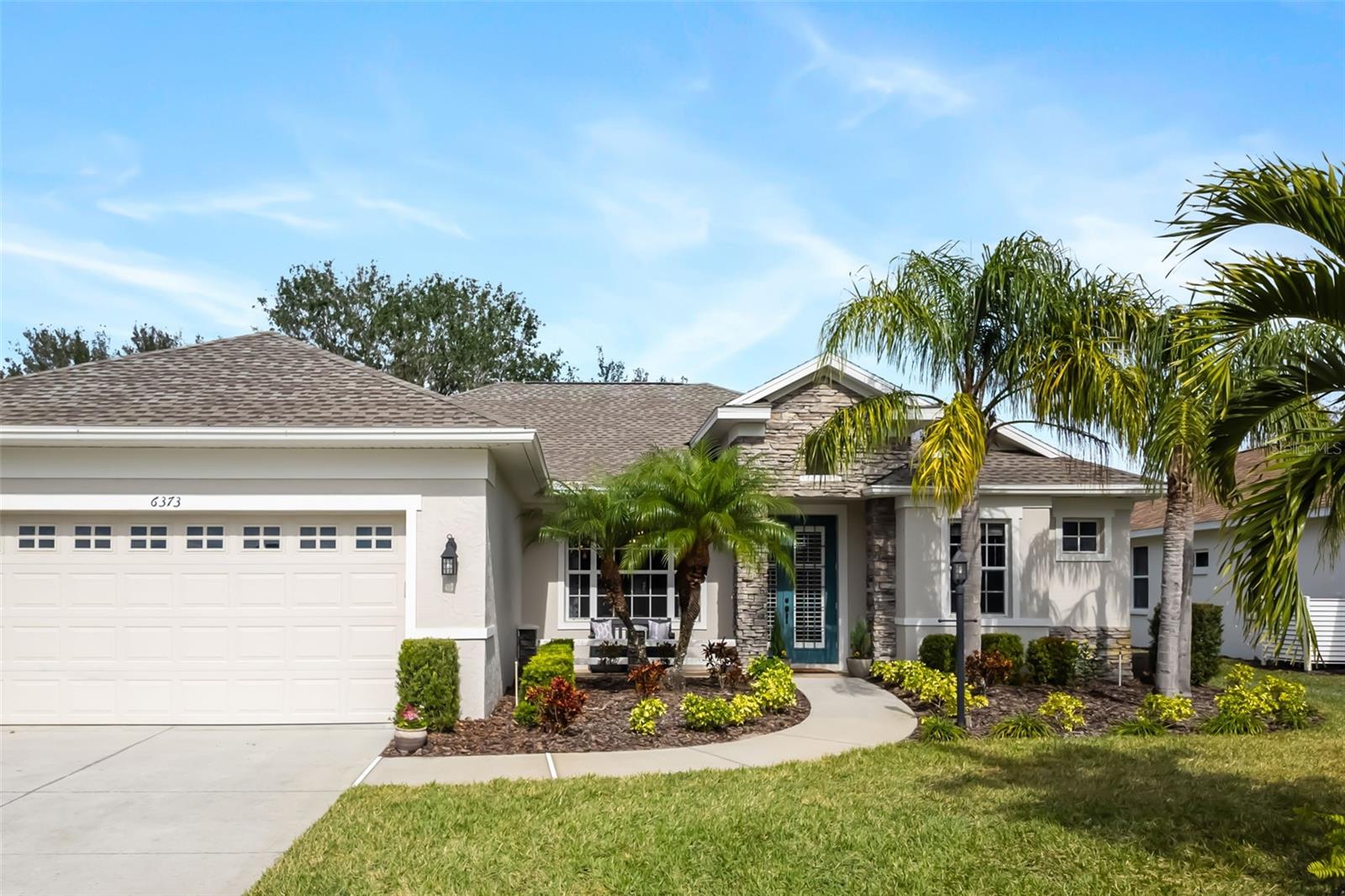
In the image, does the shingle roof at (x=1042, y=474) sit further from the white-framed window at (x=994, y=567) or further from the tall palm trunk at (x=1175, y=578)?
the tall palm trunk at (x=1175, y=578)

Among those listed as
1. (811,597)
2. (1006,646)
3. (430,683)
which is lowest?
(1006,646)

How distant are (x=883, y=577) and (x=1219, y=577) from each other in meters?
7.39

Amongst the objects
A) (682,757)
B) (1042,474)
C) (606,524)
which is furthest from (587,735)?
(1042,474)

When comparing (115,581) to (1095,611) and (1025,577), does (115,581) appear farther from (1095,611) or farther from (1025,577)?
(1095,611)

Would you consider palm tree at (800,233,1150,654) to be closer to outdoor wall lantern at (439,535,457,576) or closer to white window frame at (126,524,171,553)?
outdoor wall lantern at (439,535,457,576)

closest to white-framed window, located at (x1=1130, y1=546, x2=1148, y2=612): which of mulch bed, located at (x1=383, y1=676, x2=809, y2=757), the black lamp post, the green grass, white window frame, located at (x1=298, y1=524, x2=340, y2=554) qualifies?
mulch bed, located at (x1=383, y1=676, x2=809, y2=757)

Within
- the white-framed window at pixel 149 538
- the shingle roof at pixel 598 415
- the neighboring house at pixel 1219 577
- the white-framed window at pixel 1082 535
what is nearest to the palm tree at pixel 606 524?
the shingle roof at pixel 598 415

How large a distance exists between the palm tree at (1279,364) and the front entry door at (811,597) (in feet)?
35.8

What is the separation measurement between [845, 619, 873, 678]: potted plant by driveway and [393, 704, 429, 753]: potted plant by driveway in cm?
783

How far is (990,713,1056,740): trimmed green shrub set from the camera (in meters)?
11.6

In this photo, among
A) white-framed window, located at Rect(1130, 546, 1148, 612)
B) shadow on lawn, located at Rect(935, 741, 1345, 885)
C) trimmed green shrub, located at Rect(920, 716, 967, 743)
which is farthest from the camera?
white-framed window, located at Rect(1130, 546, 1148, 612)

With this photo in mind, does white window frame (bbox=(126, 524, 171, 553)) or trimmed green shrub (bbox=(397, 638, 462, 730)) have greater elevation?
white window frame (bbox=(126, 524, 171, 553))

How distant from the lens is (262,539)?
40.9 ft

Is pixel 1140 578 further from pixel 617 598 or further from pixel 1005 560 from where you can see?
pixel 617 598
